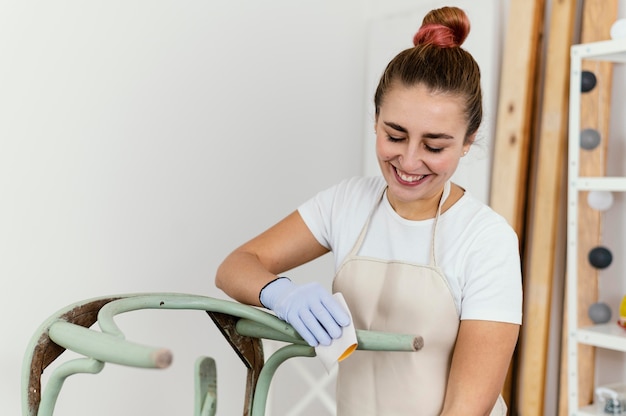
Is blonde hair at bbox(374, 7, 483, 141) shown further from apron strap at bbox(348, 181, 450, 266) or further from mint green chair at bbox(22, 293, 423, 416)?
mint green chair at bbox(22, 293, 423, 416)

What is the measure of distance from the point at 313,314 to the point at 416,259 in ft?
1.03

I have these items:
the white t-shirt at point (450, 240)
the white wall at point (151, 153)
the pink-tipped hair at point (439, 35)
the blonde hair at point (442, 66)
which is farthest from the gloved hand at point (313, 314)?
the white wall at point (151, 153)

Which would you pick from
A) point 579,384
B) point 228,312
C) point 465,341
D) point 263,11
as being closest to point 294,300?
point 228,312

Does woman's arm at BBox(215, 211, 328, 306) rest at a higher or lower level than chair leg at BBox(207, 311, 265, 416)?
higher

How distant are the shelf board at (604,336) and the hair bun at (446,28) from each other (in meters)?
0.83

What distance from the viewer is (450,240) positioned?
1431mm

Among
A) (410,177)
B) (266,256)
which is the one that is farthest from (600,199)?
(266,256)

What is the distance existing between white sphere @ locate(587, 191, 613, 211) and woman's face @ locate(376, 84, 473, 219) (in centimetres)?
70

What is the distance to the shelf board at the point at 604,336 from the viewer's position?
1.80 meters

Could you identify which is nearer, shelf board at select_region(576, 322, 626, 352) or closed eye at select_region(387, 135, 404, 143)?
closed eye at select_region(387, 135, 404, 143)

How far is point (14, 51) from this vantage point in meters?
1.84

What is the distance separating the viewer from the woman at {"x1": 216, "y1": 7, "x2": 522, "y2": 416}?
1299 millimetres

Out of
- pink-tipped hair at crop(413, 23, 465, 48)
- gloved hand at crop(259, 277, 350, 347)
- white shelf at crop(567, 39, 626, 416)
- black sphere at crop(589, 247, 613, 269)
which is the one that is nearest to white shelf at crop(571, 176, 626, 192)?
white shelf at crop(567, 39, 626, 416)

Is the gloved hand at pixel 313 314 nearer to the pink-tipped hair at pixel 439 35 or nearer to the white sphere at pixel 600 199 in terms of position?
the pink-tipped hair at pixel 439 35
